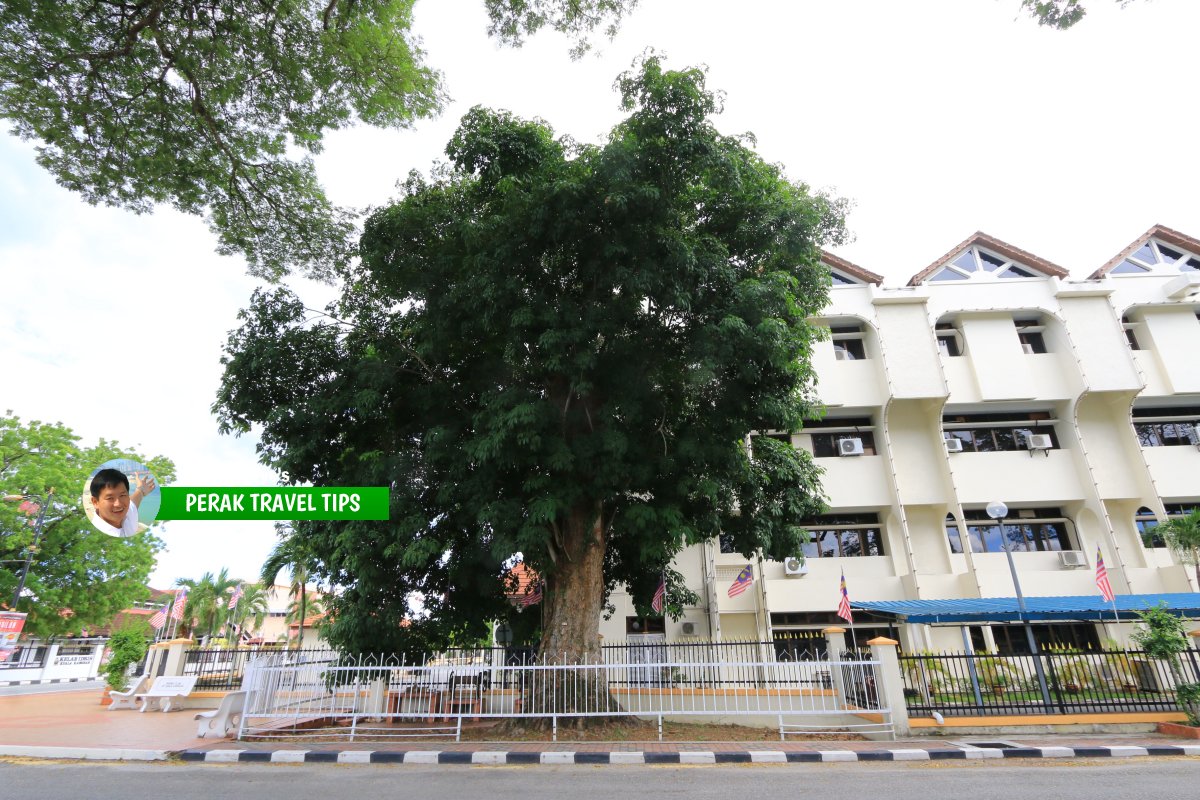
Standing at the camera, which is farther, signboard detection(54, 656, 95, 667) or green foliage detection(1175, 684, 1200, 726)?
signboard detection(54, 656, 95, 667)

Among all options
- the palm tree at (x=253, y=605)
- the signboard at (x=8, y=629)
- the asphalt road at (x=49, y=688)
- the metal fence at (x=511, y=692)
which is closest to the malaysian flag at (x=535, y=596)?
the metal fence at (x=511, y=692)

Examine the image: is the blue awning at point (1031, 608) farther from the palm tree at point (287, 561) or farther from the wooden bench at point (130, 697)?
the wooden bench at point (130, 697)

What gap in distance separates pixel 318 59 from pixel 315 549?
30.2ft

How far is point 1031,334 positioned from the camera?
21047mm

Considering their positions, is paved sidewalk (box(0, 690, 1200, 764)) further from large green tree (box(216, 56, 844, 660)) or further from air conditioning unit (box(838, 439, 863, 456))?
air conditioning unit (box(838, 439, 863, 456))

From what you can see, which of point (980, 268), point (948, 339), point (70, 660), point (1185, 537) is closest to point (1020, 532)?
point (1185, 537)

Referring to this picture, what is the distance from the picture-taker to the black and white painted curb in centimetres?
818

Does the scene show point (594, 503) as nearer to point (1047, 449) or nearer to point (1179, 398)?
point (1047, 449)

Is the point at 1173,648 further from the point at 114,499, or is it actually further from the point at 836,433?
the point at 114,499

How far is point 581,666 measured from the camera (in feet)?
31.1

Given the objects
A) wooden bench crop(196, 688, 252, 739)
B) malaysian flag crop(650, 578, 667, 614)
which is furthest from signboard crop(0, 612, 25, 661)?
malaysian flag crop(650, 578, 667, 614)

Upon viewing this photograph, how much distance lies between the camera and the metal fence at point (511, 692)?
383 inches

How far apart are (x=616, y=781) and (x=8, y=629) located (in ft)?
81.3

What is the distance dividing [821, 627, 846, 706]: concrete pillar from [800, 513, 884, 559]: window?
8491 mm
